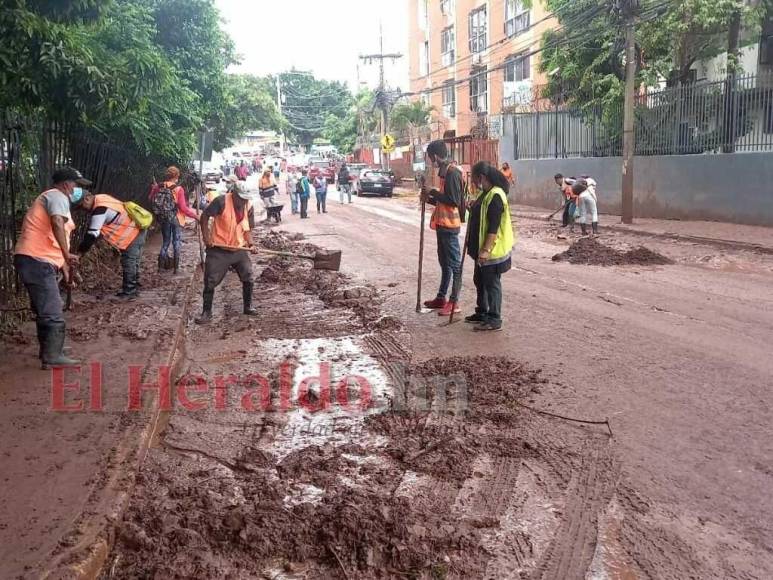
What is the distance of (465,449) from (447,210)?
4.03 meters

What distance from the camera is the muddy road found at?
10.8ft

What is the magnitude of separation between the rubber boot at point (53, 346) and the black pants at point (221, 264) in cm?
216

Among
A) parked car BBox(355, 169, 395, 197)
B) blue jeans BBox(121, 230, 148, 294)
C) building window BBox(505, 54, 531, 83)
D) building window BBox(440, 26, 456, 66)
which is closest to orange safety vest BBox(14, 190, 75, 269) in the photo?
blue jeans BBox(121, 230, 148, 294)

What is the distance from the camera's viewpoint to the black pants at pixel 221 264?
8094 mm

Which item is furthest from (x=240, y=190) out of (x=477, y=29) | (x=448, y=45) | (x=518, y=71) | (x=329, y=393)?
(x=448, y=45)

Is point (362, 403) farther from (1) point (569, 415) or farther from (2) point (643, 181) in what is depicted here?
(2) point (643, 181)

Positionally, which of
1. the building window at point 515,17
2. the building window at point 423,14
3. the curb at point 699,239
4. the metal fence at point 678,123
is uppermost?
the building window at point 423,14

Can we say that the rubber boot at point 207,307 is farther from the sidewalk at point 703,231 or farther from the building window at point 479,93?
the building window at point 479,93

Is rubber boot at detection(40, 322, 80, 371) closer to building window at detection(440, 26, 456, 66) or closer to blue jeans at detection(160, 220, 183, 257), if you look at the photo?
blue jeans at detection(160, 220, 183, 257)

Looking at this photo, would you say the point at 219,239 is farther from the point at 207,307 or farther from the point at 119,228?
the point at 119,228

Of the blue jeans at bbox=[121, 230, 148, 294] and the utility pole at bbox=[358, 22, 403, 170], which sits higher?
the utility pole at bbox=[358, 22, 403, 170]

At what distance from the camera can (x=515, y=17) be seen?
35.0 m

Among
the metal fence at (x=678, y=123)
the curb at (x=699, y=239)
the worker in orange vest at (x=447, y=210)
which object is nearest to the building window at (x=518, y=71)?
the metal fence at (x=678, y=123)

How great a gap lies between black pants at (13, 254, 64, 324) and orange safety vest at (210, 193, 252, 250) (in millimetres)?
2180
